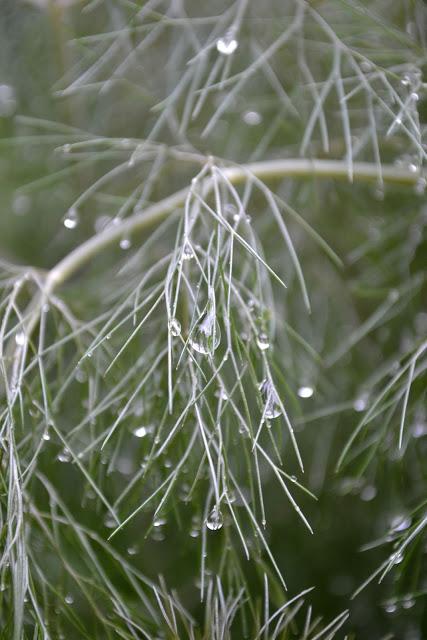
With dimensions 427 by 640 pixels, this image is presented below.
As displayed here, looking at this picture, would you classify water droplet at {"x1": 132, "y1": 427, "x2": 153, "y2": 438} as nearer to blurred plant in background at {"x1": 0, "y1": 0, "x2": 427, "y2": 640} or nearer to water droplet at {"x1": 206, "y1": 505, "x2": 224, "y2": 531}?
blurred plant in background at {"x1": 0, "y1": 0, "x2": 427, "y2": 640}

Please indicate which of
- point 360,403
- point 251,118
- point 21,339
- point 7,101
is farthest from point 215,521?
point 7,101

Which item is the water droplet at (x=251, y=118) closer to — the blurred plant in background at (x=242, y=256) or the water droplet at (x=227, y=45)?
the blurred plant in background at (x=242, y=256)

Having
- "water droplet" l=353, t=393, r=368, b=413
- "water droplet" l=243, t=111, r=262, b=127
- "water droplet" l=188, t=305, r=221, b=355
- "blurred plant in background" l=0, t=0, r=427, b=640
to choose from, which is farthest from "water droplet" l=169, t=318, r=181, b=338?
"water droplet" l=243, t=111, r=262, b=127

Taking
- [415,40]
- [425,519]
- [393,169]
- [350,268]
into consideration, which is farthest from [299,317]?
[425,519]

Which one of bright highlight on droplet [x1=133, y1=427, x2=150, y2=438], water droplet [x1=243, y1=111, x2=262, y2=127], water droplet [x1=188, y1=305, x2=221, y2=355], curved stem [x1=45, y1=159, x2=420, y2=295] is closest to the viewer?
water droplet [x1=188, y1=305, x2=221, y2=355]

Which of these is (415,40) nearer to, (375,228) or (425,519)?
(375,228)

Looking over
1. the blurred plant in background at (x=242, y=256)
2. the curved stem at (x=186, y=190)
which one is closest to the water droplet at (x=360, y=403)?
the blurred plant in background at (x=242, y=256)

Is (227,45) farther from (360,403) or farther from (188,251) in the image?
(360,403)
